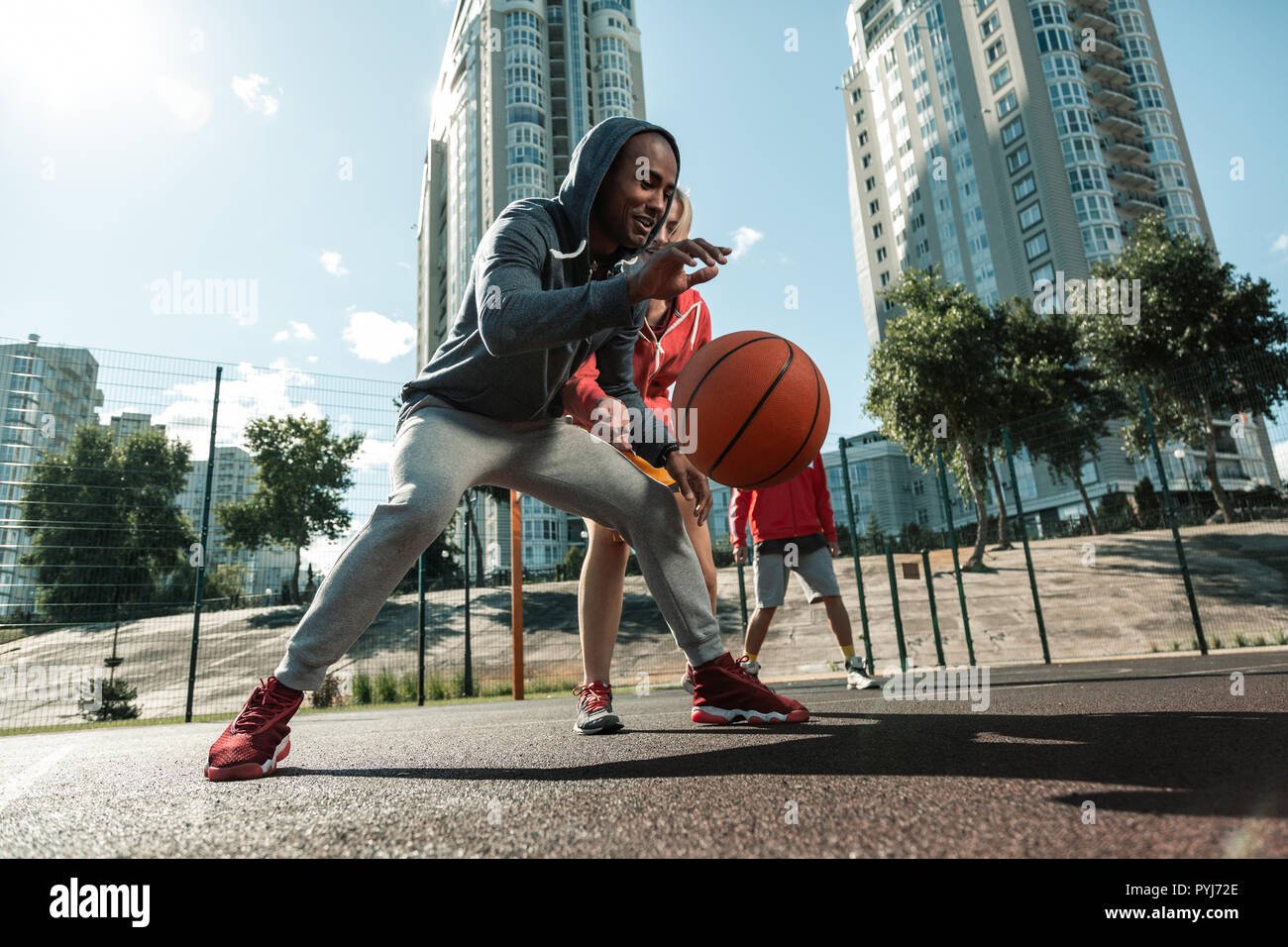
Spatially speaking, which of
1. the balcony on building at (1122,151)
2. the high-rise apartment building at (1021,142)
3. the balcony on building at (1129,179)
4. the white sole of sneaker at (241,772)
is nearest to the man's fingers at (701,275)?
the white sole of sneaker at (241,772)

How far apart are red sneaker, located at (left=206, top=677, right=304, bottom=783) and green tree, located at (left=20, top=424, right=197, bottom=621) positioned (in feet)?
21.6

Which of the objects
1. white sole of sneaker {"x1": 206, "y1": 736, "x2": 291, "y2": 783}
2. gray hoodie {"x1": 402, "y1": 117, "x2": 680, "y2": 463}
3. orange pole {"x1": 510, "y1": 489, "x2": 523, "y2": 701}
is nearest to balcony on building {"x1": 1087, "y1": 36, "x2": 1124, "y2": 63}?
orange pole {"x1": 510, "y1": 489, "x2": 523, "y2": 701}

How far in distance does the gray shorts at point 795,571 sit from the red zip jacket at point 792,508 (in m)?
0.16

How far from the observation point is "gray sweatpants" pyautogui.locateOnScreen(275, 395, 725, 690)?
2.03m

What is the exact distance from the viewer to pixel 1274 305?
836 inches

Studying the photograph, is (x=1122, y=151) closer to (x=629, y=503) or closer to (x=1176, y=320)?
(x=1176, y=320)

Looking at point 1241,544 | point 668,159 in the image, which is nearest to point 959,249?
point 1241,544

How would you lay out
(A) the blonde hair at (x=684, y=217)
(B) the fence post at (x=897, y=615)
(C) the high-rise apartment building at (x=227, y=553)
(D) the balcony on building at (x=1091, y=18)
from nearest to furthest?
(A) the blonde hair at (x=684, y=217)
(B) the fence post at (x=897, y=615)
(C) the high-rise apartment building at (x=227, y=553)
(D) the balcony on building at (x=1091, y=18)

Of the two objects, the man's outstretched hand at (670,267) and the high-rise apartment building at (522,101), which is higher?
the high-rise apartment building at (522,101)

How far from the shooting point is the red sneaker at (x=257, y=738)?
1955 mm

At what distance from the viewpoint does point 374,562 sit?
2027 millimetres

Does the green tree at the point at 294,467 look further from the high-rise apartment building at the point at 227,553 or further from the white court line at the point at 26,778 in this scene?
the white court line at the point at 26,778
